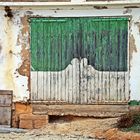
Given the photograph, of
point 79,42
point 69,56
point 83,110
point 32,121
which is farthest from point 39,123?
point 79,42

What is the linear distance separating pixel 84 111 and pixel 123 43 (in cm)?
195

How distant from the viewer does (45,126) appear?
45.0ft

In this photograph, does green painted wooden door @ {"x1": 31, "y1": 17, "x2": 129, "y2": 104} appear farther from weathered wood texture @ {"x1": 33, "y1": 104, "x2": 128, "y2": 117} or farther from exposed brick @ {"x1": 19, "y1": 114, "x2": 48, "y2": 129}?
exposed brick @ {"x1": 19, "y1": 114, "x2": 48, "y2": 129}

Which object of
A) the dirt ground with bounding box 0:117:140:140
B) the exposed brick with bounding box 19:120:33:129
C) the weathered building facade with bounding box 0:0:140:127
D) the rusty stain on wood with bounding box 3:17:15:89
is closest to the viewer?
the dirt ground with bounding box 0:117:140:140

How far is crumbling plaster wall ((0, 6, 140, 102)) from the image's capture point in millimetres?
13781

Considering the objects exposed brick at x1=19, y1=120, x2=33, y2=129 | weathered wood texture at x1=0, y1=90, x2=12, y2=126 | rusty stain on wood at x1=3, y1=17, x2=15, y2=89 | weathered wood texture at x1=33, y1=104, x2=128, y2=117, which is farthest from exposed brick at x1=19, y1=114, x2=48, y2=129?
rusty stain on wood at x1=3, y1=17, x2=15, y2=89

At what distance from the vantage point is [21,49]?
14.0 metres

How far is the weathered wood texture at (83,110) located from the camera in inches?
547

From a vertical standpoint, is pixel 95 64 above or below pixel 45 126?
above

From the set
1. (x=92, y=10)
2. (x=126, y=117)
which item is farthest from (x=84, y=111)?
(x=92, y=10)

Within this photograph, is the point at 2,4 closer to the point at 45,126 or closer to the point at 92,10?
the point at 92,10

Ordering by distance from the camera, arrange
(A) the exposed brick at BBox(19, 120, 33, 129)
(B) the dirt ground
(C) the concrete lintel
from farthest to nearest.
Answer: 1. (A) the exposed brick at BBox(19, 120, 33, 129)
2. (C) the concrete lintel
3. (B) the dirt ground

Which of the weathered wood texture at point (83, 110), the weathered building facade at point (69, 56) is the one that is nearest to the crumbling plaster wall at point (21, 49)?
the weathered building facade at point (69, 56)

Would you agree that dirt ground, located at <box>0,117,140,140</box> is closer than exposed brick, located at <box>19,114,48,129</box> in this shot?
Yes
